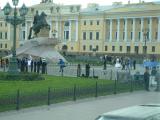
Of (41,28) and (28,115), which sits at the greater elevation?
(41,28)

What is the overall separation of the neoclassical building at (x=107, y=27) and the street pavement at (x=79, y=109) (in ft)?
261

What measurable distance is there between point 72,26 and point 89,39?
A: 6885 mm

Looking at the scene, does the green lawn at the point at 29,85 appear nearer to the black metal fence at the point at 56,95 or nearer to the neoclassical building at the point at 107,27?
the black metal fence at the point at 56,95

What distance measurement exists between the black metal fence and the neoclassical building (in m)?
76.8

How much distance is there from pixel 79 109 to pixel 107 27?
101104 millimetres

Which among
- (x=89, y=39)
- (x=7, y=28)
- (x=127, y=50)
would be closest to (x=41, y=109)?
(x=127, y=50)

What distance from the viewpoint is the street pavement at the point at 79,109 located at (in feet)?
59.9

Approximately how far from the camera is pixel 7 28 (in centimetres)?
14188

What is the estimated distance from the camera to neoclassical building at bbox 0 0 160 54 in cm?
11138

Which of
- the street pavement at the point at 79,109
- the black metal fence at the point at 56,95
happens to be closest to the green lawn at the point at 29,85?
the black metal fence at the point at 56,95

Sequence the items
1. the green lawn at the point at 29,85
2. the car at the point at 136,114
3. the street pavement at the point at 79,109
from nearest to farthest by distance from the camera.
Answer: the car at the point at 136,114
the street pavement at the point at 79,109
the green lawn at the point at 29,85

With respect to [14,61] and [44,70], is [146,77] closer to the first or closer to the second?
[14,61]

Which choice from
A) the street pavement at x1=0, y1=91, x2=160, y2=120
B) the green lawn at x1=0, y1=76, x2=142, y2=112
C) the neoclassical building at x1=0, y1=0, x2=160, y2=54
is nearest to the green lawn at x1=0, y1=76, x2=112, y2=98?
the green lawn at x1=0, y1=76, x2=142, y2=112

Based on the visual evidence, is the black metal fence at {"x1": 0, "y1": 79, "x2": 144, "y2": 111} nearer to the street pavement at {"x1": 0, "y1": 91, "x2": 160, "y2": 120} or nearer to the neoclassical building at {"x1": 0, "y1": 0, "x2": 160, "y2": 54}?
the street pavement at {"x1": 0, "y1": 91, "x2": 160, "y2": 120}
